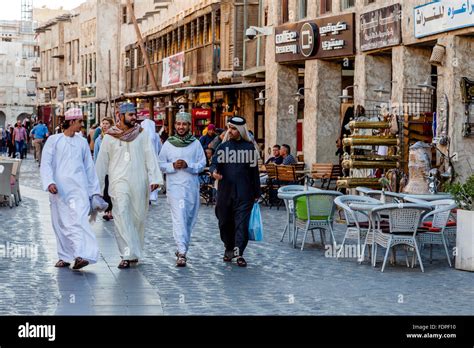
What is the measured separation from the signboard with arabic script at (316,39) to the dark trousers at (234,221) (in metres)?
13.4

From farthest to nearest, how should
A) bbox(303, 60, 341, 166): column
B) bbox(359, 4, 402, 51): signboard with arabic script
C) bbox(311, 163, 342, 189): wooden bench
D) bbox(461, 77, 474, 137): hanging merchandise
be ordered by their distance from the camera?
bbox(303, 60, 341, 166): column, bbox(311, 163, 342, 189): wooden bench, bbox(359, 4, 402, 51): signboard with arabic script, bbox(461, 77, 474, 137): hanging merchandise

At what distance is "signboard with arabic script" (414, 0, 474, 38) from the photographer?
21016mm

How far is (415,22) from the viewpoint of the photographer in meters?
23.6

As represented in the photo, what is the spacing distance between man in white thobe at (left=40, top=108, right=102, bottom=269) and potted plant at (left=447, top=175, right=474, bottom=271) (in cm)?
408

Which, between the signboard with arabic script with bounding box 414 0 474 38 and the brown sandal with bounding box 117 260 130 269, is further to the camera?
the signboard with arabic script with bounding box 414 0 474 38

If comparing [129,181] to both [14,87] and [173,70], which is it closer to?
[173,70]

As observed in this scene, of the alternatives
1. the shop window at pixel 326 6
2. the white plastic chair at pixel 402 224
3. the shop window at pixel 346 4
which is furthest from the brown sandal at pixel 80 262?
the shop window at pixel 326 6

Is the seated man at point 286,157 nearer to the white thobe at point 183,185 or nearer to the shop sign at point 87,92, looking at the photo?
the white thobe at point 183,185

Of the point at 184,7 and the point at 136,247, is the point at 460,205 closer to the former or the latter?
the point at 136,247

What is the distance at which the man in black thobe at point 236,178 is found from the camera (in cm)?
1477

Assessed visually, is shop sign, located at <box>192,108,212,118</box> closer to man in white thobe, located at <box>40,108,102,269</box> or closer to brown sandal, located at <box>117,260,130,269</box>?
man in white thobe, located at <box>40,108,102,269</box>

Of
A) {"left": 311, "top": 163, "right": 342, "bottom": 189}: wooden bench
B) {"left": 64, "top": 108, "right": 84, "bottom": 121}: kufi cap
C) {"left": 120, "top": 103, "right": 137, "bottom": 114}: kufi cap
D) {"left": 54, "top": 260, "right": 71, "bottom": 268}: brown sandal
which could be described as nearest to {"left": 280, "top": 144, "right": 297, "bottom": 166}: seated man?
{"left": 311, "top": 163, "right": 342, "bottom": 189}: wooden bench

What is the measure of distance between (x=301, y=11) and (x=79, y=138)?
1812cm
